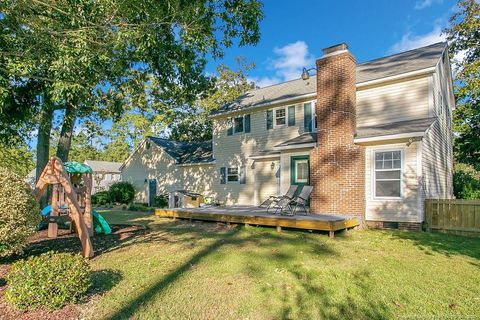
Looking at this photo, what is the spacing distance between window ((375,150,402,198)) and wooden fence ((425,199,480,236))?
102 centimetres

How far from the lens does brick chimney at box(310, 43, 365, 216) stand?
980cm

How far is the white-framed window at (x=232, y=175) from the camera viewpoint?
17109 mm

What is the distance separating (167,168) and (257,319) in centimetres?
1850

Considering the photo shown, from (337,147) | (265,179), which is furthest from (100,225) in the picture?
(265,179)

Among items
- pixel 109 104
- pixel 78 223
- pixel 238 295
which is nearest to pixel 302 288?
pixel 238 295

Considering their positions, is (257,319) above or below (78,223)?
below

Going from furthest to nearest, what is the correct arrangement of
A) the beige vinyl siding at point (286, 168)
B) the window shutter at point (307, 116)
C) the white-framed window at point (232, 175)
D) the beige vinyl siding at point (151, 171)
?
the beige vinyl siding at point (151, 171) < the white-framed window at point (232, 175) < the window shutter at point (307, 116) < the beige vinyl siding at point (286, 168)

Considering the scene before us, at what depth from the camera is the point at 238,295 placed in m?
4.43

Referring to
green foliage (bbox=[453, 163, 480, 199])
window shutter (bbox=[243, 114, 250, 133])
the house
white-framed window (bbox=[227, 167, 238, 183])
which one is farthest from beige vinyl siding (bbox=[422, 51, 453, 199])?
white-framed window (bbox=[227, 167, 238, 183])

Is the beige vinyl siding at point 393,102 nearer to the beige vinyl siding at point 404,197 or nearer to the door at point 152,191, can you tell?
the beige vinyl siding at point 404,197

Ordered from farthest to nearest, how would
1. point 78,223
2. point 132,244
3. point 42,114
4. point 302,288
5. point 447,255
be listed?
1. point 42,114
2. point 132,244
3. point 447,255
4. point 78,223
5. point 302,288

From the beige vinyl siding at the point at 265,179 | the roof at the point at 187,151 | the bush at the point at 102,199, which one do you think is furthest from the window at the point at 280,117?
the bush at the point at 102,199

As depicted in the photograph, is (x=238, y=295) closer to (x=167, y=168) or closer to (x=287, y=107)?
(x=287, y=107)

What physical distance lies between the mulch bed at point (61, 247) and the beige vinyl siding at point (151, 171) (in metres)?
10.4
